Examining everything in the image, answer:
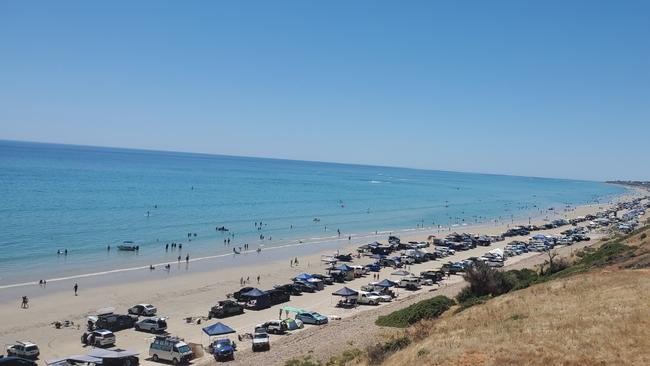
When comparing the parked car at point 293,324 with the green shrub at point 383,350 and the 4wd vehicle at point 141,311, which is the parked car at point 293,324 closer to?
the 4wd vehicle at point 141,311

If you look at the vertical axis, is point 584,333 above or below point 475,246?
above

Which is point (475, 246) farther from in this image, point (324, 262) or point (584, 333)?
point (584, 333)

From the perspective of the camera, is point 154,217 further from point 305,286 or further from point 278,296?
→ point 278,296

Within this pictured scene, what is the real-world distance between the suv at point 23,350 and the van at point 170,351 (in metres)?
5.14

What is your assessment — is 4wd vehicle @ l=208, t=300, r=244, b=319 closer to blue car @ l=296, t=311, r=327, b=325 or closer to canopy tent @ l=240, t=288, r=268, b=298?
canopy tent @ l=240, t=288, r=268, b=298

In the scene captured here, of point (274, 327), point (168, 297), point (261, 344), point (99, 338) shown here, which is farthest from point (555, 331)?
point (168, 297)

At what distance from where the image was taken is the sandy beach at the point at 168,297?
29.4 meters

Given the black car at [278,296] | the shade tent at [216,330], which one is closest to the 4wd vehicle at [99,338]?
the shade tent at [216,330]

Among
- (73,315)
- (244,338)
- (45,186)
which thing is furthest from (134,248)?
(45,186)

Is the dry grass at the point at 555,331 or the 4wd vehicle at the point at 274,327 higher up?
the dry grass at the point at 555,331

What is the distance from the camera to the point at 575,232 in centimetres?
7669

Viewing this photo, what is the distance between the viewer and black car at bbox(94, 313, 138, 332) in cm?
3008

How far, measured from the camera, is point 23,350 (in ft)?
82.4

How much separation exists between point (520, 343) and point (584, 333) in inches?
84.2
